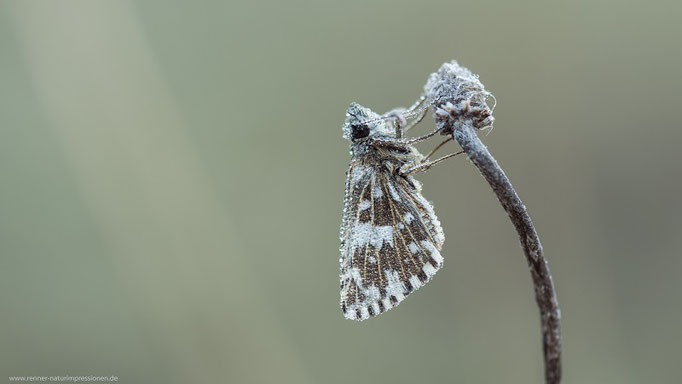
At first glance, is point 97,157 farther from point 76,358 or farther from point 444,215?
point 444,215

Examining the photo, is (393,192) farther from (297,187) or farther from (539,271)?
(297,187)

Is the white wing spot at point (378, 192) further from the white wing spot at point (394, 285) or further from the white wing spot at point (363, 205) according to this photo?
the white wing spot at point (394, 285)

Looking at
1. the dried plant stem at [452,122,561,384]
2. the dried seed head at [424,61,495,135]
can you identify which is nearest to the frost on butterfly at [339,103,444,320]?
the dried seed head at [424,61,495,135]

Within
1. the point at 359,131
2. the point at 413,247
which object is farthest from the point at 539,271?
the point at 359,131

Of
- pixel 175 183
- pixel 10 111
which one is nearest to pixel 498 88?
pixel 175 183

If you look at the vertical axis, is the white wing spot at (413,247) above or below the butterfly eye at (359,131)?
below

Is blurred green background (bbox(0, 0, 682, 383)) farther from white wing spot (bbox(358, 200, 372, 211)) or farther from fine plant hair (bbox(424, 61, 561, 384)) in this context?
fine plant hair (bbox(424, 61, 561, 384))

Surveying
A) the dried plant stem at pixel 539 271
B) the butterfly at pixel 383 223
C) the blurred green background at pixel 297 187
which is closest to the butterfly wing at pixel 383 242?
the butterfly at pixel 383 223
